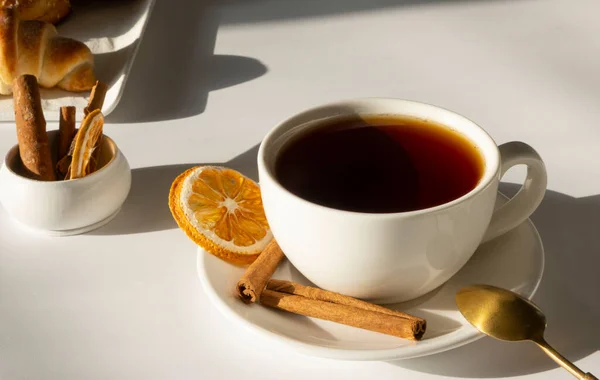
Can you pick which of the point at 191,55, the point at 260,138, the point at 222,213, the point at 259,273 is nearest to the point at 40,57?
the point at 191,55

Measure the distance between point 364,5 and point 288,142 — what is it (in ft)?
3.38

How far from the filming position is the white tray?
1.25m

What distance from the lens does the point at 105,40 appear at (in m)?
1.48

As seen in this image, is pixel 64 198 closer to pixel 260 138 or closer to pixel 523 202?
pixel 260 138

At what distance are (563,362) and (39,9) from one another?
1.31m

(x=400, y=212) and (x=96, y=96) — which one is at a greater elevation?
(x=400, y=212)

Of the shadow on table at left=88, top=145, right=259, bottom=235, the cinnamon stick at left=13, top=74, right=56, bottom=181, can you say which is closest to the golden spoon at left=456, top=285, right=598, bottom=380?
the shadow on table at left=88, top=145, right=259, bottom=235

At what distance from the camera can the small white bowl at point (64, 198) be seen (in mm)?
877

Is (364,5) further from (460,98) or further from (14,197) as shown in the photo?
(14,197)

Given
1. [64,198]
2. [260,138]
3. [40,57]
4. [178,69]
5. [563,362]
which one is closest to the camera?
[563,362]

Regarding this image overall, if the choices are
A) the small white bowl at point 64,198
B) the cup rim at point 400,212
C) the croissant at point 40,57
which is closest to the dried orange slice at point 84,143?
the small white bowl at point 64,198

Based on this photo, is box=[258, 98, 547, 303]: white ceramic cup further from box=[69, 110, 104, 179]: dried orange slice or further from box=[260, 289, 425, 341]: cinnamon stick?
box=[69, 110, 104, 179]: dried orange slice

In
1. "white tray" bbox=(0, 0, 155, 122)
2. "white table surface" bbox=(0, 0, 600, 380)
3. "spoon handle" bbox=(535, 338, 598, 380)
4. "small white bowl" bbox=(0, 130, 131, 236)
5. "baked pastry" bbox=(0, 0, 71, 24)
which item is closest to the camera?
"spoon handle" bbox=(535, 338, 598, 380)

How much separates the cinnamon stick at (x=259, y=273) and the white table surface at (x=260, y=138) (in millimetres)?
57
